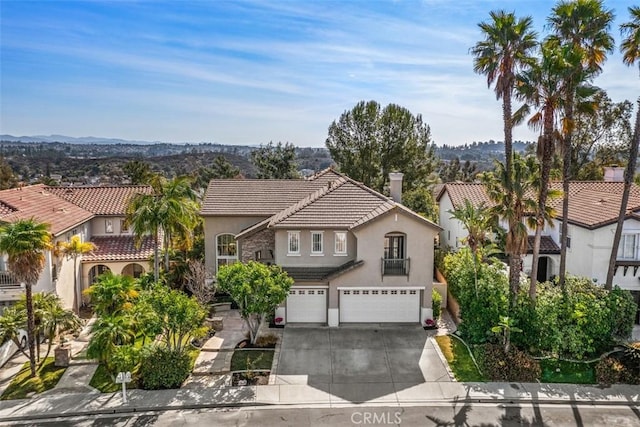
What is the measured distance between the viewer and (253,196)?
31.1 m

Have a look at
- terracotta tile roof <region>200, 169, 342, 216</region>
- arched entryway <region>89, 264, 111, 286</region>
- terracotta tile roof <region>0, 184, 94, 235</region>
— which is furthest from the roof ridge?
arched entryway <region>89, 264, 111, 286</region>

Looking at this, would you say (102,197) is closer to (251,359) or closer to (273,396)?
(251,359)

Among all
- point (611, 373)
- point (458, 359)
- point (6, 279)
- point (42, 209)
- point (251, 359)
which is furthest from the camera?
point (42, 209)

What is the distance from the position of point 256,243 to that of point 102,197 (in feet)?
42.7

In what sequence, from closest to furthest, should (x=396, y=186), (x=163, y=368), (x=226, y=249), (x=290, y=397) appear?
(x=290, y=397), (x=163, y=368), (x=396, y=186), (x=226, y=249)

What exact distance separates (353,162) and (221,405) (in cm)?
3392

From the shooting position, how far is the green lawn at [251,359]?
20766mm

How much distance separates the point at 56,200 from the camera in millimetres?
30219

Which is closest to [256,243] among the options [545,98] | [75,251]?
[75,251]

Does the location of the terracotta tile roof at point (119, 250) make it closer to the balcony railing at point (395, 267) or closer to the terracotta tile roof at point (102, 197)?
the terracotta tile roof at point (102, 197)

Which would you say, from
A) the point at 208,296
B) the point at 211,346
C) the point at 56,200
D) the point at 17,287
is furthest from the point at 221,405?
the point at 56,200

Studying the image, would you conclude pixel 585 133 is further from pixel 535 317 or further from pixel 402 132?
pixel 535 317

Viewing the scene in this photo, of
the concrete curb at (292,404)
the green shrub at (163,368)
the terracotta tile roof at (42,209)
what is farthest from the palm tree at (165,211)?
the concrete curb at (292,404)

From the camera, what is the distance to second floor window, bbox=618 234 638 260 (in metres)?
25.7
